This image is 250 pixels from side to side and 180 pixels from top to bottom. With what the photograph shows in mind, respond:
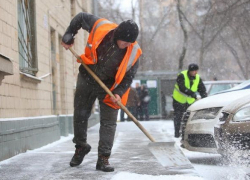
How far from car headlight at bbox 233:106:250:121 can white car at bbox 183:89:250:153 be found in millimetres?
324

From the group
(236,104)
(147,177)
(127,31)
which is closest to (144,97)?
→ (236,104)

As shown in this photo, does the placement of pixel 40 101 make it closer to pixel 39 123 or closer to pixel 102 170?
pixel 39 123

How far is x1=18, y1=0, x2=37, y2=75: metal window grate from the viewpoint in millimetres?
7719

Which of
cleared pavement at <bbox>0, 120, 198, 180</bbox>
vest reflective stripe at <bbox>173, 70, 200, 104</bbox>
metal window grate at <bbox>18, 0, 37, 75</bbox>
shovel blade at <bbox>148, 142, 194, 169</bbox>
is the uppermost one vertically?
metal window grate at <bbox>18, 0, 37, 75</bbox>

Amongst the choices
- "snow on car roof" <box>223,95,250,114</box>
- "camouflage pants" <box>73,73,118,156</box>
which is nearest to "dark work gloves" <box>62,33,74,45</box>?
"camouflage pants" <box>73,73,118,156</box>

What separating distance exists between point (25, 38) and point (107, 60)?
11.8 ft

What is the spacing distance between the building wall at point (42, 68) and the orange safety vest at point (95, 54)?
6.09 ft

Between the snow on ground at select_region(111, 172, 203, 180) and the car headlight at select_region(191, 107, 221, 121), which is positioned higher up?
the car headlight at select_region(191, 107, 221, 121)

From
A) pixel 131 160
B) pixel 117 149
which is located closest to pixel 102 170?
pixel 131 160

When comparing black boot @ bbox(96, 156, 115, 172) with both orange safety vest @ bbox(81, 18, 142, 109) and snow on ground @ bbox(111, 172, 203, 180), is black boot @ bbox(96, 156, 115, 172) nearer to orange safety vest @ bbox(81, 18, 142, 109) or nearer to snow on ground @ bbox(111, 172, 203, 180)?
snow on ground @ bbox(111, 172, 203, 180)

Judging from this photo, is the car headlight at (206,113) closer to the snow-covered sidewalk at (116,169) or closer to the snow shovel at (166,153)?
the snow-covered sidewalk at (116,169)

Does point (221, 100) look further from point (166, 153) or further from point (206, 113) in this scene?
point (166, 153)

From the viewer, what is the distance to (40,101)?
8.77 metres

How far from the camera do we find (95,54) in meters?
4.84
